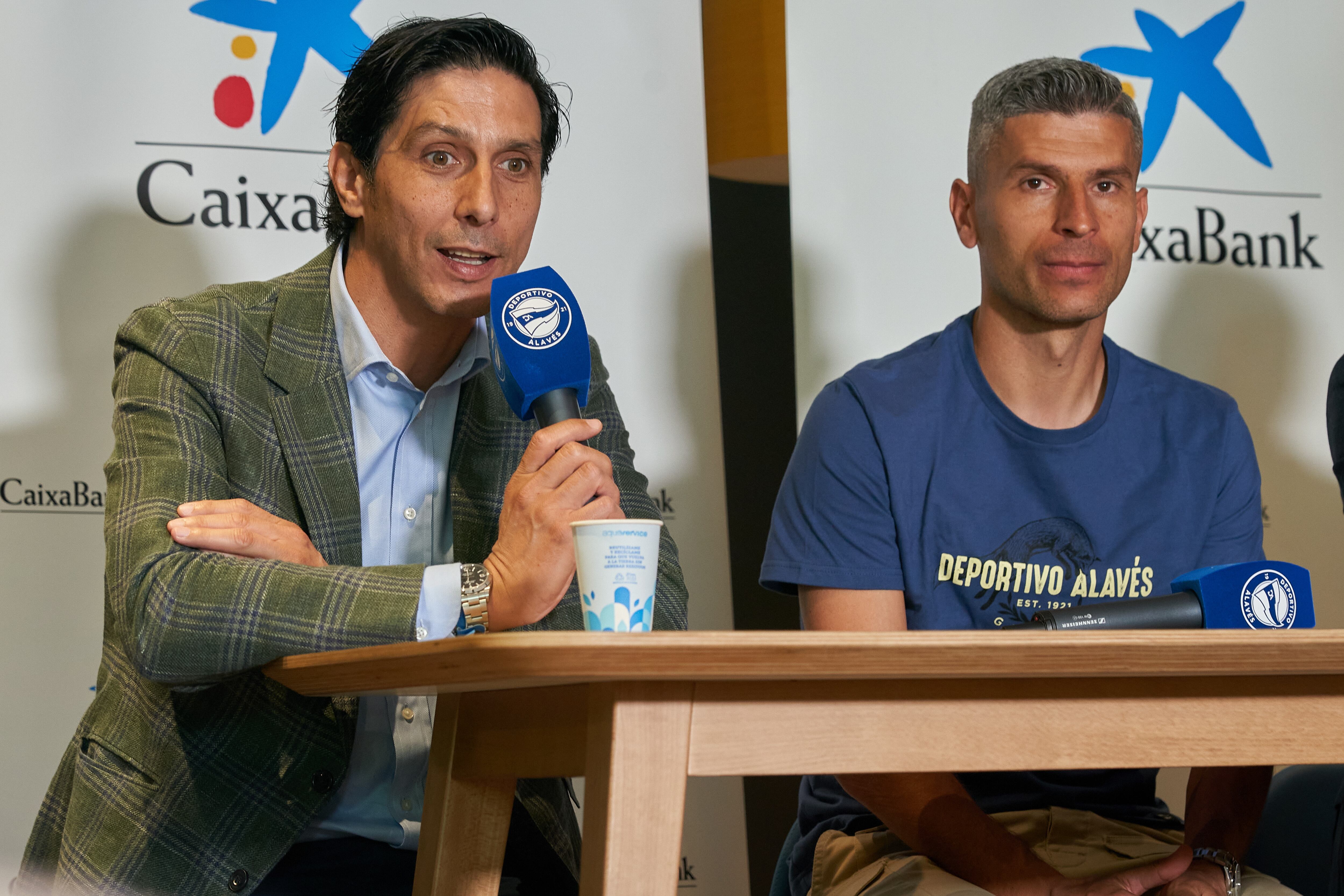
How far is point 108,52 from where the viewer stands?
94.0 inches

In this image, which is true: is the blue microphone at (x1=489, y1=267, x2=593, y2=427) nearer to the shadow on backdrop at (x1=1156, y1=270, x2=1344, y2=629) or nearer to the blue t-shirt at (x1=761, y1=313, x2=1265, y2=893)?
the blue t-shirt at (x1=761, y1=313, x2=1265, y2=893)

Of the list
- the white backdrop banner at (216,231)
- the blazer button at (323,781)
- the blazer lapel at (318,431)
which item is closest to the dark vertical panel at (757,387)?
the white backdrop banner at (216,231)

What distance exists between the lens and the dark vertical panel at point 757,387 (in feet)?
10.9

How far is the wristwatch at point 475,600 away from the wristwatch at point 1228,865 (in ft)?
3.15

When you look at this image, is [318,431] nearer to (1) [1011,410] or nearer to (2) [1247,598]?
(1) [1011,410]

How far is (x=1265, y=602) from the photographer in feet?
3.80

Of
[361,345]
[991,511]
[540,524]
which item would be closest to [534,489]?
[540,524]

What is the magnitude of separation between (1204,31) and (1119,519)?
1.58 metres

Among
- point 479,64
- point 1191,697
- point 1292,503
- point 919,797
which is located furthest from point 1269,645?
point 1292,503

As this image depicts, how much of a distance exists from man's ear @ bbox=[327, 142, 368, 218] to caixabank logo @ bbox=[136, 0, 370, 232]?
58 centimetres

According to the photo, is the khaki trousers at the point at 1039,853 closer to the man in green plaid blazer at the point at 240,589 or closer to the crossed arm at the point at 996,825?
the crossed arm at the point at 996,825

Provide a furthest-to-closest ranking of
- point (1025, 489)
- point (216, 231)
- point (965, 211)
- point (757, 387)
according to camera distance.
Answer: point (757, 387), point (216, 231), point (965, 211), point (1025, 489)

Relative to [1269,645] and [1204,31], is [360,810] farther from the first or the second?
[1204,31]

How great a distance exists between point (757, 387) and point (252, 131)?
145 cm
